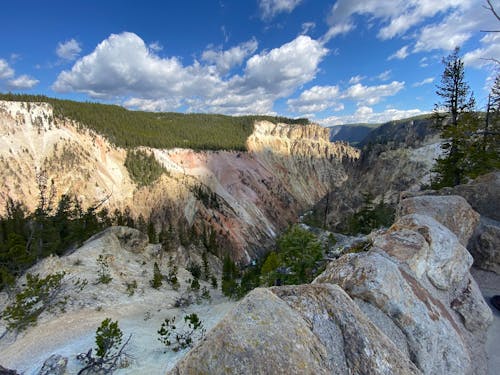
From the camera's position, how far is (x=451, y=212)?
36.3ft

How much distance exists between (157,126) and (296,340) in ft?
374

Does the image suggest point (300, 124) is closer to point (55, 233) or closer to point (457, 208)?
point (55, 233)

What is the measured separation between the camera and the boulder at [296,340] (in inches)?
121

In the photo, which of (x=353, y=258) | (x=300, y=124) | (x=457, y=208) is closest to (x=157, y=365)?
(x=353, y=258)

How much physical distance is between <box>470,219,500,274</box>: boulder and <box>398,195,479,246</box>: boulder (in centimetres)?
49

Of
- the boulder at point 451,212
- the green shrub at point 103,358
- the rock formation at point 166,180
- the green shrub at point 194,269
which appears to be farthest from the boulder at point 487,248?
the rock formation at point 166,180

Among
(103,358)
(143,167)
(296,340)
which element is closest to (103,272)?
(103,358)

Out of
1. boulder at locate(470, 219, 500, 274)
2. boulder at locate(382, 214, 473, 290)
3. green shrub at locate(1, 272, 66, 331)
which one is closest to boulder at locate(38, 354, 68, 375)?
green shrub at locate(1, 272, 66, 331)

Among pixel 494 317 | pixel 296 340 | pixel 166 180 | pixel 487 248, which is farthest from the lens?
pixel 166 180

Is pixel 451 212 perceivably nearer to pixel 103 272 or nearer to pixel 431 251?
pixel 431 251

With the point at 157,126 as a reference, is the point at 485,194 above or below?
below

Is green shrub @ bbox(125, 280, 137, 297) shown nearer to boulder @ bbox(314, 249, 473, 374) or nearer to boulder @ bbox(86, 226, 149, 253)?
boulder @ bbox(86, 226, 149, 253)

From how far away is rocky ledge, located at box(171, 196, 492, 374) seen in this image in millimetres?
3184

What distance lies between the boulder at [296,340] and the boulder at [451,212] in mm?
8499
